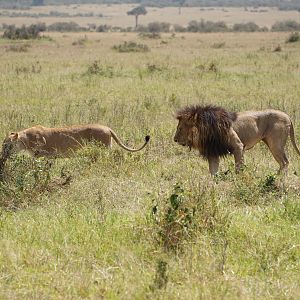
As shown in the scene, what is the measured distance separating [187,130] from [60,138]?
7.43 ft

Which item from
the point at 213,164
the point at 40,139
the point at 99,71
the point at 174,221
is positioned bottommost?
the point at 99,71

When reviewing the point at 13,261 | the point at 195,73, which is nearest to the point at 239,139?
the point at 13,261

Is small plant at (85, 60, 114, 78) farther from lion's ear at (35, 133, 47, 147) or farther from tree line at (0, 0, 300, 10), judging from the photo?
tree line at (0, 0, 300, 10)

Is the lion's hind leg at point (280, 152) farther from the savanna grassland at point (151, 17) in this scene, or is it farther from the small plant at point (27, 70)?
the savanna grassland at point (151, 17)

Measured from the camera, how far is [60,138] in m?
9.66

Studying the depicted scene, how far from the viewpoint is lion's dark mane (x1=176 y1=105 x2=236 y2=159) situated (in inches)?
322

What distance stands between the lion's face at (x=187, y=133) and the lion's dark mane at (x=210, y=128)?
0.19 feet

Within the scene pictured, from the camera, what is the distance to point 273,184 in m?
7.43

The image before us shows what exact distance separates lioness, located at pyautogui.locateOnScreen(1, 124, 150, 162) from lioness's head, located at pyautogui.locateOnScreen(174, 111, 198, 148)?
1.44 metres

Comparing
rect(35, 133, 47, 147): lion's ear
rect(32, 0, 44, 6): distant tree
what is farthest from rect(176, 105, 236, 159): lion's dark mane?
rect(32, 0, 44, 6): distant tree

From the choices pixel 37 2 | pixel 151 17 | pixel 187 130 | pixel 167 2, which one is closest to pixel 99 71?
pixel 187 130

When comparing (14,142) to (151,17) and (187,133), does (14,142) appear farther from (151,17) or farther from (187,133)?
(151,17)

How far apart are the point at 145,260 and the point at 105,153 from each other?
3.71m

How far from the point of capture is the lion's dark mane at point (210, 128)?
8180mm
